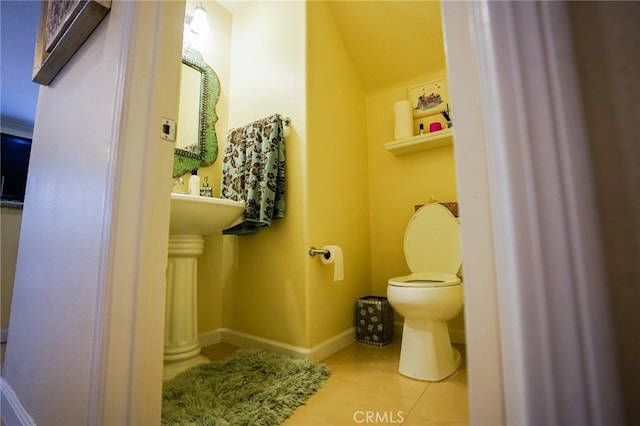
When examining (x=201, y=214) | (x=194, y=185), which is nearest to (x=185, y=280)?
(x=201, y=214)

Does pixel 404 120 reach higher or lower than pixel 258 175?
higher

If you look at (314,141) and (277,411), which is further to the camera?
(314,141)

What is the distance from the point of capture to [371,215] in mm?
2121

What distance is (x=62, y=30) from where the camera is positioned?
3.07 feet

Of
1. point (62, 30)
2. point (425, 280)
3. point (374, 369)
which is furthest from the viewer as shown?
point (425, 280)

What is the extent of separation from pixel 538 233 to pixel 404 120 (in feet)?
5.89

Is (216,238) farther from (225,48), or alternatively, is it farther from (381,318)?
(225,48)

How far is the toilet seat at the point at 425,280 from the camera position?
1309mm

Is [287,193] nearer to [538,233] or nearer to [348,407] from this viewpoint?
[348,407]

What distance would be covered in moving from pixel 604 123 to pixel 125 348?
0.89 metres

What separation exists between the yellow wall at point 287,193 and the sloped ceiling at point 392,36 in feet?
1.43

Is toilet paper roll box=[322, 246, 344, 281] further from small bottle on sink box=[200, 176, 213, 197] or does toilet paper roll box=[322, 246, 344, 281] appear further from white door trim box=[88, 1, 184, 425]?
white door trim box=[88, 1, 184, 425]

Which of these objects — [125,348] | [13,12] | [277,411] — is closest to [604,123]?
[125,348]

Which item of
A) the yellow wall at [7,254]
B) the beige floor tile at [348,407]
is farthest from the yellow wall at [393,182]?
the yellow wall at [7,254]
